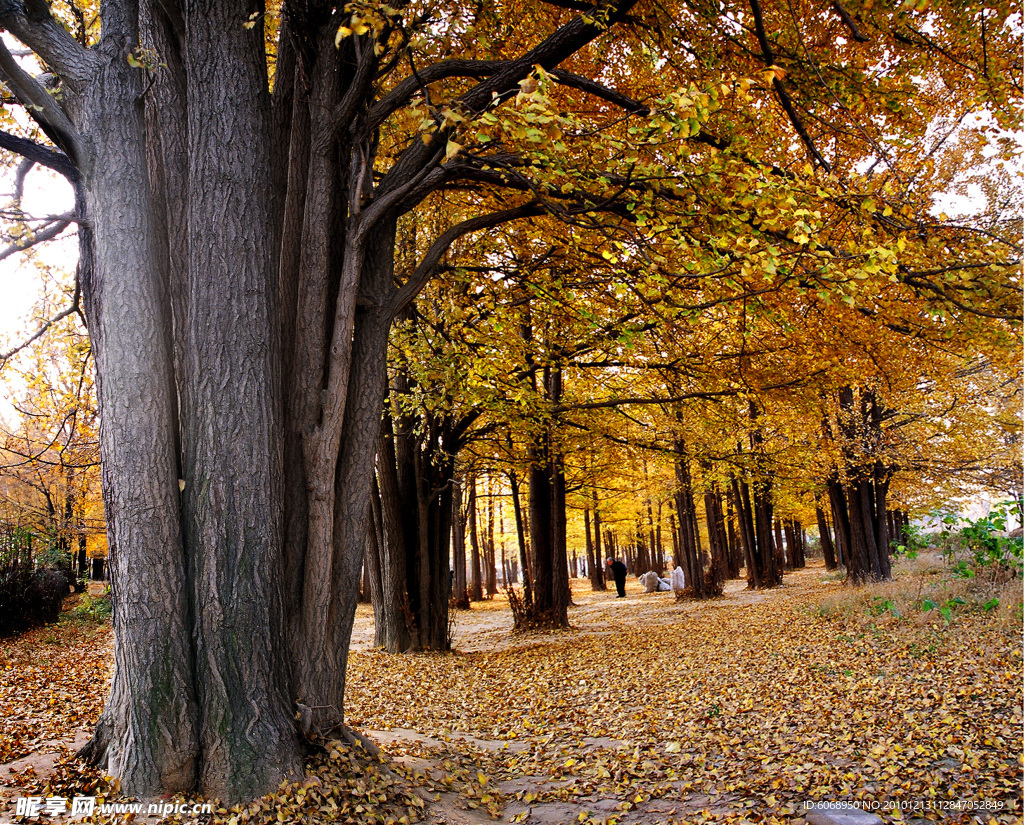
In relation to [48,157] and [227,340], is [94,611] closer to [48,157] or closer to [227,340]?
[48,157]

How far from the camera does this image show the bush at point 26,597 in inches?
422

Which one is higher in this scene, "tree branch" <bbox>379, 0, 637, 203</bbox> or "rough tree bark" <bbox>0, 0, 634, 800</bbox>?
"tree branch" <bbox>379, 0, 637, 203</bbox>

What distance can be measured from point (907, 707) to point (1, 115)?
8.40 meters

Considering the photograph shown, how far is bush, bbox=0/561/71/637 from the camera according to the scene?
1071cm

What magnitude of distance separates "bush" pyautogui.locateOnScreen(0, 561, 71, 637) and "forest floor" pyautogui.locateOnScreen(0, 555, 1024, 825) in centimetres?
98

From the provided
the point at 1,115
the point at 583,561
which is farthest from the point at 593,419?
the point at 583,561

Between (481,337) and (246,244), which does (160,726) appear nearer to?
(246,244)

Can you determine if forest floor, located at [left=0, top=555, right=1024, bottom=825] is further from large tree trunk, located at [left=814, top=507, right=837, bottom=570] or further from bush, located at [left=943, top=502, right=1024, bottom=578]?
large tree trunk, located at [left=814, top=507, right=837, bottom=570]

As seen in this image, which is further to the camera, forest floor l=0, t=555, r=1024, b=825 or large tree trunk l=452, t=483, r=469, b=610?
large tree trunk l=452, t=483, r=469, b=610

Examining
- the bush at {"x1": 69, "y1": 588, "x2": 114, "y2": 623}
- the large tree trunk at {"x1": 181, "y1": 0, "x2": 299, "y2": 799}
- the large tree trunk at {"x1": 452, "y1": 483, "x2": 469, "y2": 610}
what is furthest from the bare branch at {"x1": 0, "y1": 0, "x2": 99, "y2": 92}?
the large tree trunk at {"x1": 452, "y1": 483, "x2": 469, "y2": 610}

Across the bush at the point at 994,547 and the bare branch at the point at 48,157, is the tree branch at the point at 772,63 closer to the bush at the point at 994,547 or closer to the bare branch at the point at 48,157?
the bare branch at the point at 48,157

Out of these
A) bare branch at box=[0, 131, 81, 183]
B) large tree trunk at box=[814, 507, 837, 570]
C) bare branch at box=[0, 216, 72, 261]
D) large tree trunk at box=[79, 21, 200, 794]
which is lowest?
large tree trunk at box=[814, 507, 837, 570]

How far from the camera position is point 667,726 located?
18.1 ft

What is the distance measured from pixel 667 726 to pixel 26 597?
11.6 metres
